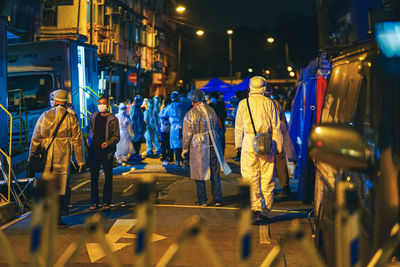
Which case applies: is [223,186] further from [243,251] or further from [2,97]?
[243,251]

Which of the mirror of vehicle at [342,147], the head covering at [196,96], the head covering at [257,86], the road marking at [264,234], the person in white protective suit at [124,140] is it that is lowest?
the road marking at [264,234]

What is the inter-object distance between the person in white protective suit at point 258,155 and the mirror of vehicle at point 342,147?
4412 mm

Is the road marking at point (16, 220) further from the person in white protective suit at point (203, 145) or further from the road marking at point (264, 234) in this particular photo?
the road marking at point (264, 234)

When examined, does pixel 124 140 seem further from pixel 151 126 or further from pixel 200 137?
pixel 200 137

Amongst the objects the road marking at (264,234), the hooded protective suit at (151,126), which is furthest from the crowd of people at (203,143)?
the hooded protective suit at (151,126)

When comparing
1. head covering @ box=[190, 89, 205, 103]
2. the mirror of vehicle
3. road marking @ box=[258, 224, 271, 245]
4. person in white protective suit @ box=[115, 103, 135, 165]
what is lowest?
road marking @ box=[258, 224, 271, 245]

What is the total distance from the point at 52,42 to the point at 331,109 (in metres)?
11.4

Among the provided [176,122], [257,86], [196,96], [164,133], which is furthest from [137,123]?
[257,86]

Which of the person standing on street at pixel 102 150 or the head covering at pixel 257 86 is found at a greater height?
the head covering at pixel 257 86

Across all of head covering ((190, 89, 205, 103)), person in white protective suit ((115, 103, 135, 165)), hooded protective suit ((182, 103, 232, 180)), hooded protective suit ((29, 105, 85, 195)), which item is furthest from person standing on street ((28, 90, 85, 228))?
person in white protective suit ((115, 103, 135, 165))

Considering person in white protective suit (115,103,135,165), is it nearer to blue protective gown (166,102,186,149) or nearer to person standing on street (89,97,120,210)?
blue protective gown (166,102,186,149)

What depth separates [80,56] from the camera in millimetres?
15664

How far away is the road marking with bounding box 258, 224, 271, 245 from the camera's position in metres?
6.85

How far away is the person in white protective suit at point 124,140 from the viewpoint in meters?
14.9
